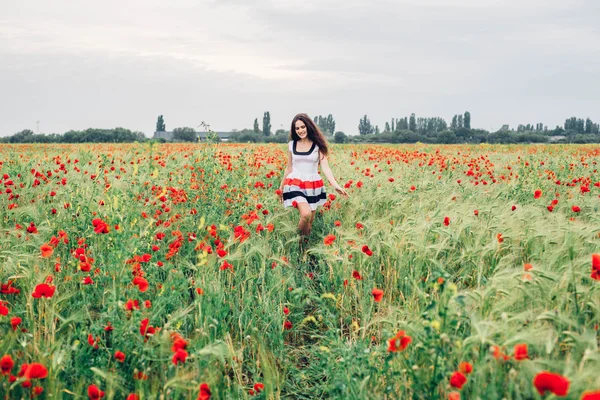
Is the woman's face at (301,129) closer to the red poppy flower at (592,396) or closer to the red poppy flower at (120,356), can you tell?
the red poppy flower at (120,356)

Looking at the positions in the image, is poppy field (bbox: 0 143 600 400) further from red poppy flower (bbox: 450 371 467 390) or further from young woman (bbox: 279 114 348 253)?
young woman (bbox: 279 114 348 253)

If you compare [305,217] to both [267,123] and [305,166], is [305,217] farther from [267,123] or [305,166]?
[267,123]

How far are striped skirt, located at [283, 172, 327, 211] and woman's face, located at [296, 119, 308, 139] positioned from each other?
0.46 meters

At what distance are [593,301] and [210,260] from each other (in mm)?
2126

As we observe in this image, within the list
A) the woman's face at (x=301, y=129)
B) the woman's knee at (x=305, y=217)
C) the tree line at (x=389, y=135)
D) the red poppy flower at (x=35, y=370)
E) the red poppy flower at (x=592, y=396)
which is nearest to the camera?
the red poppy flower at (x=592, y=396)

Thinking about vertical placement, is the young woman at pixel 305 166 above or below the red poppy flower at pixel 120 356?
above

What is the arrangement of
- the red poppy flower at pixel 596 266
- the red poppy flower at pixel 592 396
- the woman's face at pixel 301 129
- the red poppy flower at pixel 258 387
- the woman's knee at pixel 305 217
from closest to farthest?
1. the red poppy flower at pixel 592 396
2. the red poppy flower at pixel 596 266
3. the red poppy flower at pixel 258 387
4. the woman's knee at pixel 305 217
5. the woman's face at pixel 301 129

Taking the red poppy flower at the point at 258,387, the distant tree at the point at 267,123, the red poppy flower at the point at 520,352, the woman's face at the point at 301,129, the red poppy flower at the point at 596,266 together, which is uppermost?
the distant tree at the point at 267,123

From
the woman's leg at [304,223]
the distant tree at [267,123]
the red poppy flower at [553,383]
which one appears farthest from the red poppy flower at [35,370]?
the distant tree at [267,123]

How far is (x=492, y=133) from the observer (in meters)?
56.5

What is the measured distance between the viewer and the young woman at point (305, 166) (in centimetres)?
495

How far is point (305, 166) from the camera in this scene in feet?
17.2

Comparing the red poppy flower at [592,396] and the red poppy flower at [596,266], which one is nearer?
the red poppy flower at [592,396]

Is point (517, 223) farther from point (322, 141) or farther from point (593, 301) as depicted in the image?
point (322, 141)
